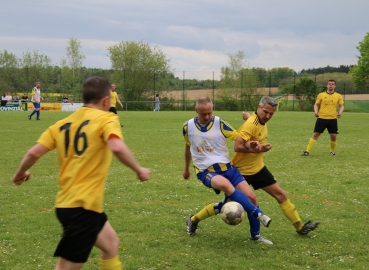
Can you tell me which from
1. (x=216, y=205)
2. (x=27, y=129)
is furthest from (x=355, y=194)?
(x=27, y=129)

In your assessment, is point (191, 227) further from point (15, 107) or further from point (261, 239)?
point (15, 107)

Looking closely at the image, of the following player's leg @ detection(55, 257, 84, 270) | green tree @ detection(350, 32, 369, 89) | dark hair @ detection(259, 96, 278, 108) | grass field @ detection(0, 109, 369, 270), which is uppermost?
green tree @ detection(350, 32, 369, 89)

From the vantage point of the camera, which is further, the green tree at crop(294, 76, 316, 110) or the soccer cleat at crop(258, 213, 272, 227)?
the green tree at crop(294, 76, 316, 110)

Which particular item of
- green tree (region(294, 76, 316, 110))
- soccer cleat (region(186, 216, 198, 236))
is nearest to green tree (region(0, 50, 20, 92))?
green tree (region(294, 76, 316, 110))

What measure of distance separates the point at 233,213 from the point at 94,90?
2.41 m

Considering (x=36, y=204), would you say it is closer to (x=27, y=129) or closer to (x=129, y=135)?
(x=129, y=135)

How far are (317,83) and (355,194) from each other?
4381 centimetres

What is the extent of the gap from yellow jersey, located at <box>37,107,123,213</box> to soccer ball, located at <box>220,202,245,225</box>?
2031mm

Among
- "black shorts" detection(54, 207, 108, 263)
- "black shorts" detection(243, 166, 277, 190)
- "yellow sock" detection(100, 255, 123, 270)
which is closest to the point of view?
"black shorts" detection(54, 207, 108, 263)

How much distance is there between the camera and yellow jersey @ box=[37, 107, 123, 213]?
3.76m

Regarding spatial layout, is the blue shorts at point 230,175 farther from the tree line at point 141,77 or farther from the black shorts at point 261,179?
the tree line at point 141,77

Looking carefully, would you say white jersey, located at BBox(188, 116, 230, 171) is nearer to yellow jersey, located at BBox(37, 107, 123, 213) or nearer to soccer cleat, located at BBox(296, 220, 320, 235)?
soccer cleat, located at BBox(296, 220, 320, 235)

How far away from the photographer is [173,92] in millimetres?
51844

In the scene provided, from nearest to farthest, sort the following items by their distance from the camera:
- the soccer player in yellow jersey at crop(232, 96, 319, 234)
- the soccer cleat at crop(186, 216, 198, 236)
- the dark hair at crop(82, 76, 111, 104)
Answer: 1. the dark hair at crop(82, 76, 111, 104)
2. the soccer player in yellow jersey at crop(232, 96, 319, 234)
3. the soccer cleat at crop(186, 216, 198, 236)
